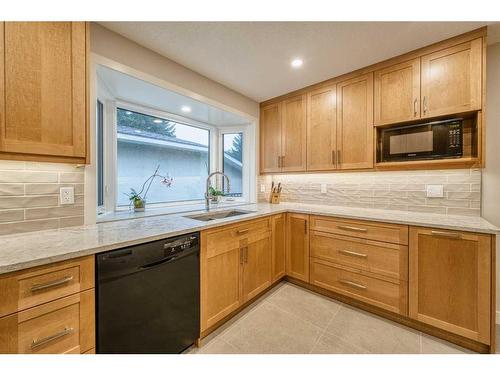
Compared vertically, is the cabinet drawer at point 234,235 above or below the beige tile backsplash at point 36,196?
below

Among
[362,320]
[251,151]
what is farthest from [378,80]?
[362,320]

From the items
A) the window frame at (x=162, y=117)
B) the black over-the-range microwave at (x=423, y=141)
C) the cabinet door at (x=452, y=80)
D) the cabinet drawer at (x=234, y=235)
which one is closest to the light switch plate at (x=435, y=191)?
the black over-the-range microwave at (x=423, y=141)

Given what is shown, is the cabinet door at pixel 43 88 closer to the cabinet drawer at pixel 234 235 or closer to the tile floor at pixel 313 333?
the cabinet drawer at pixel 234 235

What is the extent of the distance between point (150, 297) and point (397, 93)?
256 centimetres

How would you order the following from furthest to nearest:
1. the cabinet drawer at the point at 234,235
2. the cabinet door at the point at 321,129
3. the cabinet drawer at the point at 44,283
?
the cabinet door at the point at 321,129 < the cabinet drawer at the point at 234,235 < the cabinet drawer at the point at 44,283

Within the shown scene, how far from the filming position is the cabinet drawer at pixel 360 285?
5.65 ft

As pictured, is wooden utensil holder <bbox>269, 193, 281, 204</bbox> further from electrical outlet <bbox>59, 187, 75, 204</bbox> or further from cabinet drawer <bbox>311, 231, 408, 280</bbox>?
electrical outlet <bbox>59, 187, 75, 204</bbox>

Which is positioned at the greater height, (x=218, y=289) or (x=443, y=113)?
(x=443, y=113)

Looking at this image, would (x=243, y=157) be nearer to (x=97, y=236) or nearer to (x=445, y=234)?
(x=97, y=236)

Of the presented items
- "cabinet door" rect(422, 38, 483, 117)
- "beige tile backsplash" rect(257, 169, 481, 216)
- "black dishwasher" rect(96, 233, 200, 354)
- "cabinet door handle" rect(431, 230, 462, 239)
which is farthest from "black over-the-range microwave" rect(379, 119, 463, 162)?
"black dishwasher" rect(96, 233, 200, 354)

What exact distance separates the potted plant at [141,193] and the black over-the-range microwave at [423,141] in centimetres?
237
